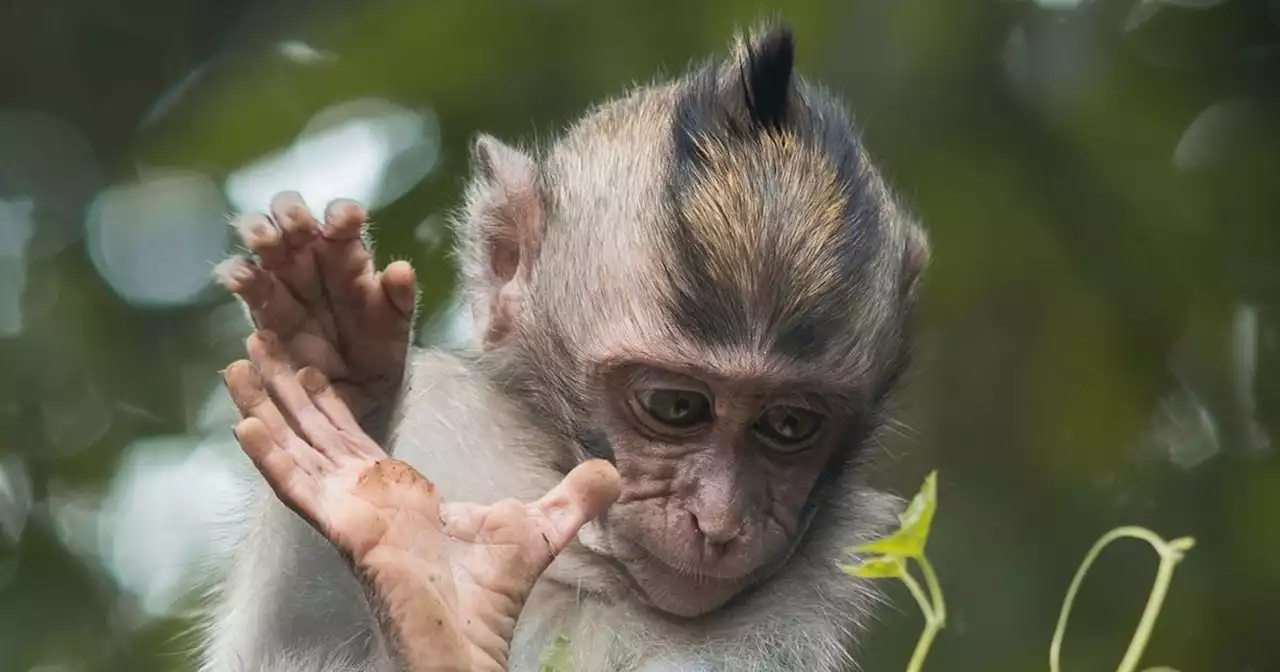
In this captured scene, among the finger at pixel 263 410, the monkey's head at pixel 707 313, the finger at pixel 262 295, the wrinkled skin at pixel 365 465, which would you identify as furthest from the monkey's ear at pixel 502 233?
the finger at pixel 263 410

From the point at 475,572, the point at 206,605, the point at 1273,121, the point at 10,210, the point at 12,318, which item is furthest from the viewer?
the point at 10,210

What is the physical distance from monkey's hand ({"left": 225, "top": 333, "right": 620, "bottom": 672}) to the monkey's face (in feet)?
1.84

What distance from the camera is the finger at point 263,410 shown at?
204cm

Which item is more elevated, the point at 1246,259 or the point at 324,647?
the point at 1246,259

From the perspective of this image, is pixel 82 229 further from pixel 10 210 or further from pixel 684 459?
pixel 684 459

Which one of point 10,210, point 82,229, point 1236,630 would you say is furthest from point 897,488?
point 10,210

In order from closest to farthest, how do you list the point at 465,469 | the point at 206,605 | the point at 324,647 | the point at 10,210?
the point at 324,647 → the point at 465,469 → the point at 206,605 → the point at 10,210

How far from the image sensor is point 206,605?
3.19m

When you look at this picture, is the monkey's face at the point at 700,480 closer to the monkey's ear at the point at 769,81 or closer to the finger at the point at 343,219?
the monkey's ear at the point at 769,81

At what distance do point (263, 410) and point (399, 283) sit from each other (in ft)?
0.93

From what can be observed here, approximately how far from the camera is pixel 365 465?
2.05 m

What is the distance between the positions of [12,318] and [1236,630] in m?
3.74

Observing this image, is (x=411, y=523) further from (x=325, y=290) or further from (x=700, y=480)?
(x=700, y=480)

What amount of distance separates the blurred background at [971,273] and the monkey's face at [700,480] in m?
1.18
